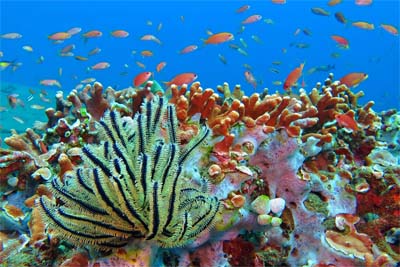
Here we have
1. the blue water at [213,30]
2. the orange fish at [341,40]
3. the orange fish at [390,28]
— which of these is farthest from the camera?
the blue water at [213,30]

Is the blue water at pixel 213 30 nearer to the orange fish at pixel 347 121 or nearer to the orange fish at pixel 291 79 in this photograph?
the orange fish at pixel 291 79

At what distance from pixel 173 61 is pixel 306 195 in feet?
359

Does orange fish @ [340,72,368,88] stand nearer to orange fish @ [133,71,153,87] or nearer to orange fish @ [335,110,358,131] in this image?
orange fish @ [335,110,358,131]

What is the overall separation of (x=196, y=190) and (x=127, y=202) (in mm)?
662

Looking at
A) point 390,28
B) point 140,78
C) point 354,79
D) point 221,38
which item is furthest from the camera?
point 390,28

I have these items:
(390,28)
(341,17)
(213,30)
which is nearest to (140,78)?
(341,17)

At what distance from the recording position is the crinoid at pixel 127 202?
2.18 metres

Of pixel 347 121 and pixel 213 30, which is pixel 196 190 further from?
pixel 213 30

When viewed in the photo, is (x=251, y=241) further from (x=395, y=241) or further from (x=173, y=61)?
(x=173, y=61)

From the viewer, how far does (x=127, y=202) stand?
2154 mm

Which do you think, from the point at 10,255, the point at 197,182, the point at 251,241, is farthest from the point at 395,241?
the point at 10,255

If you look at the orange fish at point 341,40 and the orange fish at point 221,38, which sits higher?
the orange fish at point 221,38

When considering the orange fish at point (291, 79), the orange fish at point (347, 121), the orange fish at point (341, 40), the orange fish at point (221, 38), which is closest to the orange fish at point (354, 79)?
the orange fish at point (291, 79)

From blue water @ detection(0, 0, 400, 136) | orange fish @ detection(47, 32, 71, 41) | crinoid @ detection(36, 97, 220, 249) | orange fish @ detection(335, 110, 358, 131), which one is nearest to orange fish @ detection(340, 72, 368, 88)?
orange fish @ detection(335, 110, 358, 131)
